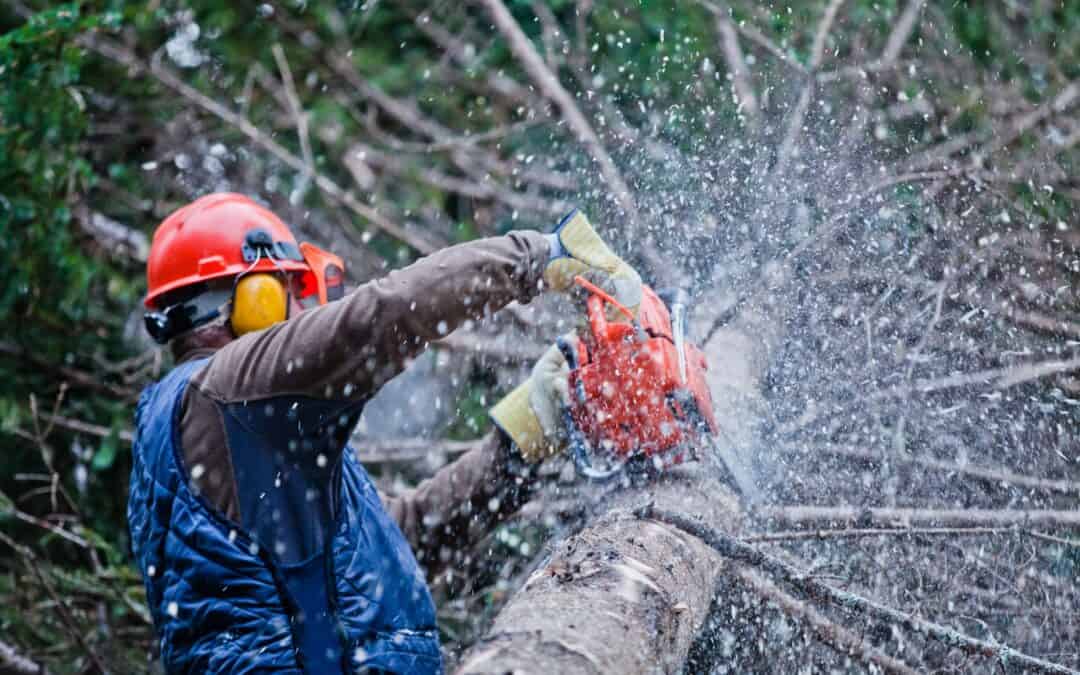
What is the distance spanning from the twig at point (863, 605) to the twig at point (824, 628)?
26 centimetres

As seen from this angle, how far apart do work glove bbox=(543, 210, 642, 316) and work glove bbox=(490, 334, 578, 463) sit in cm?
25

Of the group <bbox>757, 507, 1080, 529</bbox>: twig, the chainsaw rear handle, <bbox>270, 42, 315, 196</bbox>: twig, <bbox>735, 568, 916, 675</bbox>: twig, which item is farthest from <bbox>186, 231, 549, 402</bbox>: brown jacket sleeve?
<bbox>270, 42, 315, 196</bbox>: twig

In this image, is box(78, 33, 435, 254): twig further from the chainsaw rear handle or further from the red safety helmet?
the chainsaw rear handle

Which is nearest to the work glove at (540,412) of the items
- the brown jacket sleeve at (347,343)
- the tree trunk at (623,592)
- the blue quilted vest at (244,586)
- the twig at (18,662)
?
the tree trunk at (623,592)

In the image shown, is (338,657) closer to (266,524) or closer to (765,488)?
(266,524)

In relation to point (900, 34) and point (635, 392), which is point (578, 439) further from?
point (900, 34)

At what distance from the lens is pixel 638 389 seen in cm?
251

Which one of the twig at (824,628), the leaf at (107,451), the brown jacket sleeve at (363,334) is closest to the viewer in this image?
the brown jacket sleeve at (363,334)

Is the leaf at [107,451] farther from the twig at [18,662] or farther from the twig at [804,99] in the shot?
the twig at [804,99]

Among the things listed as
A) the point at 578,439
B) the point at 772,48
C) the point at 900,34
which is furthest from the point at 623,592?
the point at 900,34

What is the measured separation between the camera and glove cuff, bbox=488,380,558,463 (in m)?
2.80

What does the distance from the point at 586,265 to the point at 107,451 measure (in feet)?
10.1

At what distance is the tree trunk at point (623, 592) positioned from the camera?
65.3 inches

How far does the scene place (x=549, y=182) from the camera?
465 centimetres
